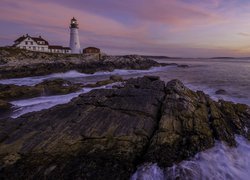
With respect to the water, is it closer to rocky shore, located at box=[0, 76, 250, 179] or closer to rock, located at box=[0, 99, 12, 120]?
rocky shore, located at box=[0, 76, 250, 179]

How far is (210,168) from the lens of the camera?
254 inches

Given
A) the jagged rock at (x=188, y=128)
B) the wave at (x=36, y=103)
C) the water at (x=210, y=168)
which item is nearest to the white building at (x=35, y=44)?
the wave at (x=36, y=103)

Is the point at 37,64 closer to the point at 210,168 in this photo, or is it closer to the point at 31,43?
the point at 31,43

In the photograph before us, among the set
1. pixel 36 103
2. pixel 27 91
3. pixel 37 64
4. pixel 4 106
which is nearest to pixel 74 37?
pixel 37 64

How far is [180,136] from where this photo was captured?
279 inches

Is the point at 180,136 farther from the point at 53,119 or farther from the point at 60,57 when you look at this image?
the point at 60,57

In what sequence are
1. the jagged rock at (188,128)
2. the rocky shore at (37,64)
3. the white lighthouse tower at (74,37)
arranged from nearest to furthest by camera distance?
the jagged rock at (188,128) < the rocky shore at (37,64) < the white lighthouse tower at (74,37)

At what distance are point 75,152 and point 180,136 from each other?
348 cm

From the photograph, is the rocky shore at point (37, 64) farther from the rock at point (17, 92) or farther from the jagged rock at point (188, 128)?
the jagged rock at point (188, 128)

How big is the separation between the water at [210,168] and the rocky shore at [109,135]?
0.71ft

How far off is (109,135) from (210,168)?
3.30 meters

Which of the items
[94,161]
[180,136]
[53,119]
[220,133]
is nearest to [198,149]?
[180,136]

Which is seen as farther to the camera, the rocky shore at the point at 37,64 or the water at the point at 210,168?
the rocky shore at the point at 37,64

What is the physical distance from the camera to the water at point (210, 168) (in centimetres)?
596
